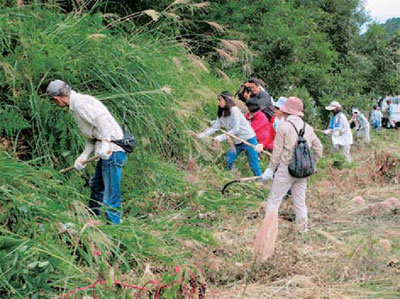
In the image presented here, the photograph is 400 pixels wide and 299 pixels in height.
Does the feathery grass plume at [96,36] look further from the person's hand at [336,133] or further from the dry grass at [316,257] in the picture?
the person's hand at [336,133]

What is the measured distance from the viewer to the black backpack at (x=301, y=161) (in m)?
5.34

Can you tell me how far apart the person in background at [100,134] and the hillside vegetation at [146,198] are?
0.26 metres

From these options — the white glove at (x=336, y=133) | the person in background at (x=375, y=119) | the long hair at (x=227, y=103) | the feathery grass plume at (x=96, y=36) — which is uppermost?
the feathery grass plume at (x=96, y=36)

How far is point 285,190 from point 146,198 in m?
1.54

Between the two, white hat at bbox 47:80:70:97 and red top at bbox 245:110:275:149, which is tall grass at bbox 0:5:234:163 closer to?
white hat at bbox 47:80:70:97

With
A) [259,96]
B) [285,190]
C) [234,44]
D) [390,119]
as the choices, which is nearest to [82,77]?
[285,190]

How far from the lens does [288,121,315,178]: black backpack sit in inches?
210

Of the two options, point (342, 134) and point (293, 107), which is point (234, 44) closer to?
point (342, 134)

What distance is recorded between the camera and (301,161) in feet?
17.5

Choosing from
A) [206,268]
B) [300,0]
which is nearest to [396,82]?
[300,0]

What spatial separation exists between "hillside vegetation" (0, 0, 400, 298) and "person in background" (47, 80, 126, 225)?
0.26 meters

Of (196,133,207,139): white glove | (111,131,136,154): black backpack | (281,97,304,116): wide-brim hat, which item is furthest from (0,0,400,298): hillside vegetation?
(281,97,304,116): wide-brim hat

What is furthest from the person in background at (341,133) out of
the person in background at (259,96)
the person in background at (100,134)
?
the person in background at (100,134)

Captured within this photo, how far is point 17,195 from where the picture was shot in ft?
13.1
